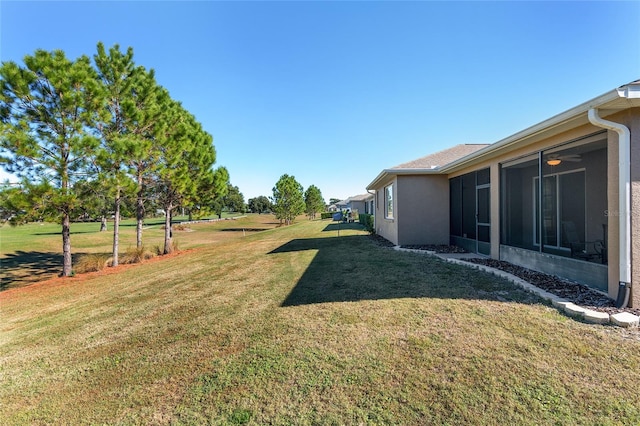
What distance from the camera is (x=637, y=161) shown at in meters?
4.05

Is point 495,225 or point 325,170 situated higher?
point 325,170

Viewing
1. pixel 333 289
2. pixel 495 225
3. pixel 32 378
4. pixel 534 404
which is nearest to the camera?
pixel 534 404

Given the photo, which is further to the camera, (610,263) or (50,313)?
(50,313)

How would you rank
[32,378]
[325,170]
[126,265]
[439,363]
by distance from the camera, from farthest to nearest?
[325,170] < [126,265] < [32,378] < [439,363]

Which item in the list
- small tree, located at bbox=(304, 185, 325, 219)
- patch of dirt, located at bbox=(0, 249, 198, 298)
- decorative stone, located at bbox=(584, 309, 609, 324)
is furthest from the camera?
small tree, located at bbox=(304, 185, 325, 219)

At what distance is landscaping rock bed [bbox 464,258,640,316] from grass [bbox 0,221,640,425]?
1.91ft

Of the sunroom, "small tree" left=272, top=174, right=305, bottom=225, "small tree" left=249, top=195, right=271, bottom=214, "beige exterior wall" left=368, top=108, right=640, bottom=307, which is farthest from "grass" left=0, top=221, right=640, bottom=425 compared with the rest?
"small tree" left=249, top=195, right=271, bottom=214

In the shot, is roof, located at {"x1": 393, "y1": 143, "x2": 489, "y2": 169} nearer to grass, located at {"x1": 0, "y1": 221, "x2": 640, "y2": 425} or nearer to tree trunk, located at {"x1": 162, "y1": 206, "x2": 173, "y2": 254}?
grass, located at {"x1": 0, "y1": 221, "x2": 640, "y2": 425}

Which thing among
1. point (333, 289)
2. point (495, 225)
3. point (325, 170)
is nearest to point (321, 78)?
point (495, 225)

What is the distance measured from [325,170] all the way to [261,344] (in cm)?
2933

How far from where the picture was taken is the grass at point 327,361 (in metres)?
2.40

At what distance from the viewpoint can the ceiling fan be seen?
259 inches

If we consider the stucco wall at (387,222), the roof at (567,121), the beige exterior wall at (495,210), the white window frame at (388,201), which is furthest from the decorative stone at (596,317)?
the white window frame at (388,201)

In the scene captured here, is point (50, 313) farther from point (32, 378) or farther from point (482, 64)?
point (482, 64)
